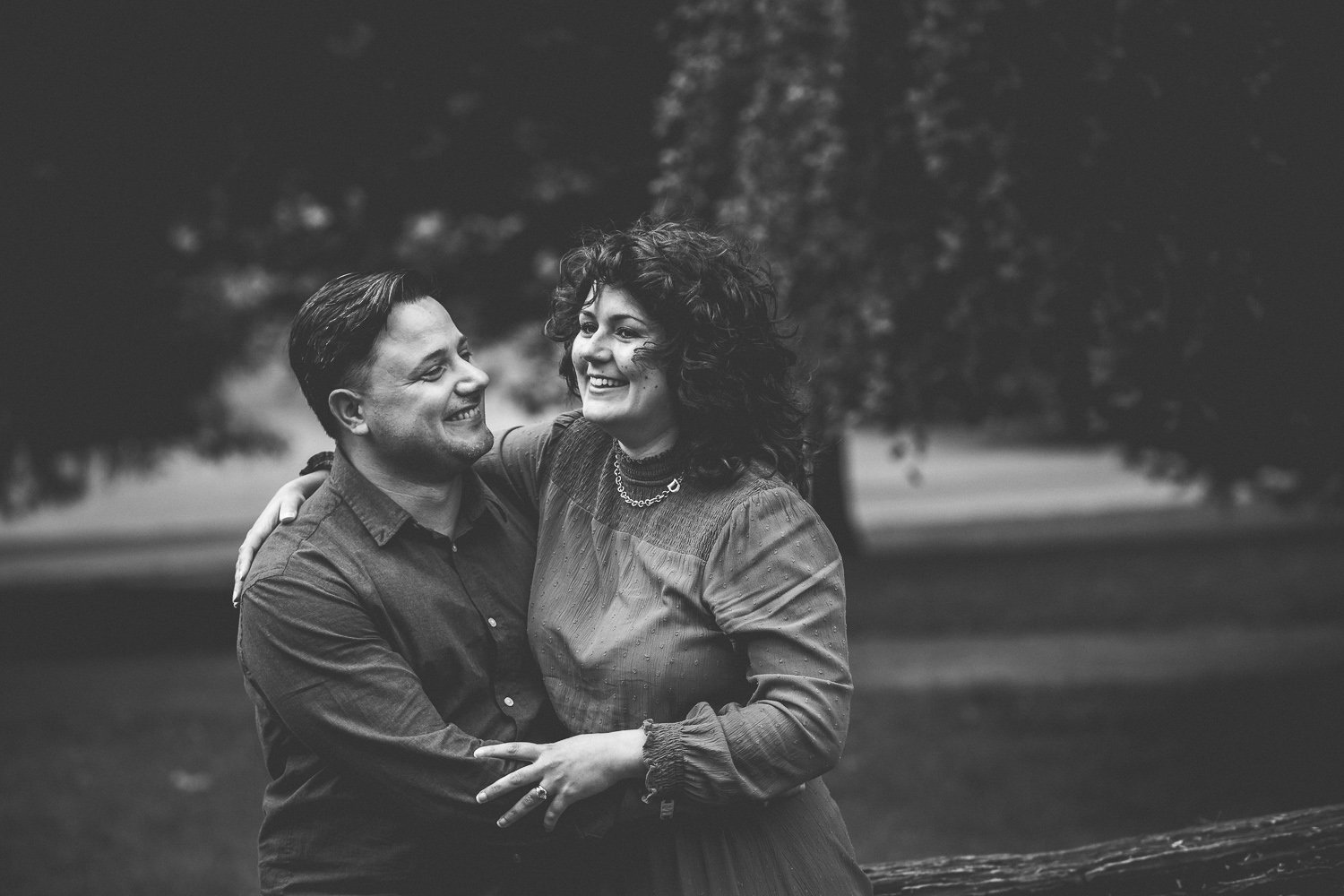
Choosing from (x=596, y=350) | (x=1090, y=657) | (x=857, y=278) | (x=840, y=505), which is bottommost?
(x=1090, y=657)

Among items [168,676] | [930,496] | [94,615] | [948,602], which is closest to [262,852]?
[168,676]

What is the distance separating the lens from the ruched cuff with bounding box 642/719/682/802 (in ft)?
8.35

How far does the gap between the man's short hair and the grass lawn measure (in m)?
3.78

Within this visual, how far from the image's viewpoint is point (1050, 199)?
5.17m

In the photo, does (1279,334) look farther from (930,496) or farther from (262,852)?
(930,496)

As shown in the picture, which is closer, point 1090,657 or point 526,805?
point 526,805

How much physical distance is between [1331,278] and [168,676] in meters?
8.96

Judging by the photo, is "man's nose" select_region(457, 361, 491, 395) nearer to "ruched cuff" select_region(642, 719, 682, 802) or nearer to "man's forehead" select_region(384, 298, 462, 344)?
"man's forehead" select_region(384, 298, 462, 344)

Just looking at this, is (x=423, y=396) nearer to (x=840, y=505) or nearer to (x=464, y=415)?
(x=464, y=415)

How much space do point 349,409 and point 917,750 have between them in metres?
5.75

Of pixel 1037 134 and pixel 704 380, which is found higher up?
pixel 1037 134

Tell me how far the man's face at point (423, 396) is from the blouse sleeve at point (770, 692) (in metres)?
0.65

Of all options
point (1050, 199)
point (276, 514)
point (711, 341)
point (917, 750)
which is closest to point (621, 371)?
point (711, 341)

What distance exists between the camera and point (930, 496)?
29734mm
